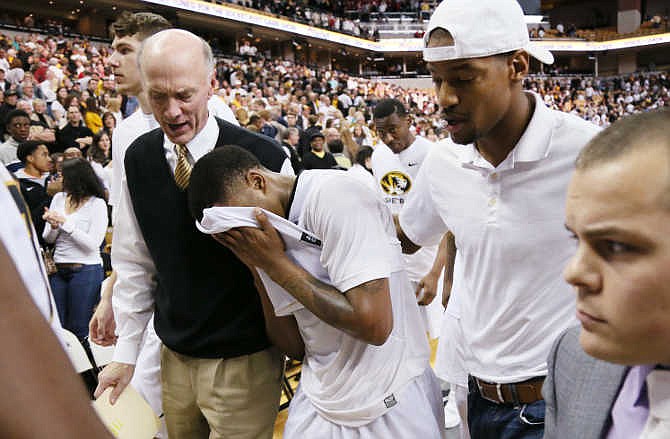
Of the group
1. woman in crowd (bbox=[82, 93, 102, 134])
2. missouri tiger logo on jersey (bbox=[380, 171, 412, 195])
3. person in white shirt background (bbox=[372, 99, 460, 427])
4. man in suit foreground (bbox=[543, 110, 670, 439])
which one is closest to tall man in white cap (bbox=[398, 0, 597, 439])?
man in suit foreground (bbox=[543, 110, 670, 439])

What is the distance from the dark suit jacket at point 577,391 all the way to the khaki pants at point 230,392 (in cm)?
95

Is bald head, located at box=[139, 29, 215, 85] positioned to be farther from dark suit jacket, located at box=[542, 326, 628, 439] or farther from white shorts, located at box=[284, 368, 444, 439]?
dark suit jacket, located at box=[542, 326, 628, 439]

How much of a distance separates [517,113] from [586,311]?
0.87m

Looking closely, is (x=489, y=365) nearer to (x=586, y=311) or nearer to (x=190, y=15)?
(x=586, y=311)

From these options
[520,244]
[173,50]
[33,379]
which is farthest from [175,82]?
[33,379]

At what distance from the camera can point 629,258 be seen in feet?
2.71

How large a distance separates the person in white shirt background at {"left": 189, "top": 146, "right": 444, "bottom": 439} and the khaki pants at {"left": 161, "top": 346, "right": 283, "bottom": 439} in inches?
6.3

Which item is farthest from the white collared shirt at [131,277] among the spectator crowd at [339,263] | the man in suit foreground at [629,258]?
the man in suit foreground at [629,258]

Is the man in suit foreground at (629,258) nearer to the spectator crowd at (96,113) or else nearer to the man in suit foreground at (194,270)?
the spectator crowd at (96,113)

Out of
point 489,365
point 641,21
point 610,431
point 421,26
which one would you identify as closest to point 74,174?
point 489,365

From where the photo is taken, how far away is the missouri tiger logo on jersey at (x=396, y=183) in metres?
4.46

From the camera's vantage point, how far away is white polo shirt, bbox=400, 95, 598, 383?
1.58 meters

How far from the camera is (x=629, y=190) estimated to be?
0.85 meters

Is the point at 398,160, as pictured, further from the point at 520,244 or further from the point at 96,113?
the point at 96,113
